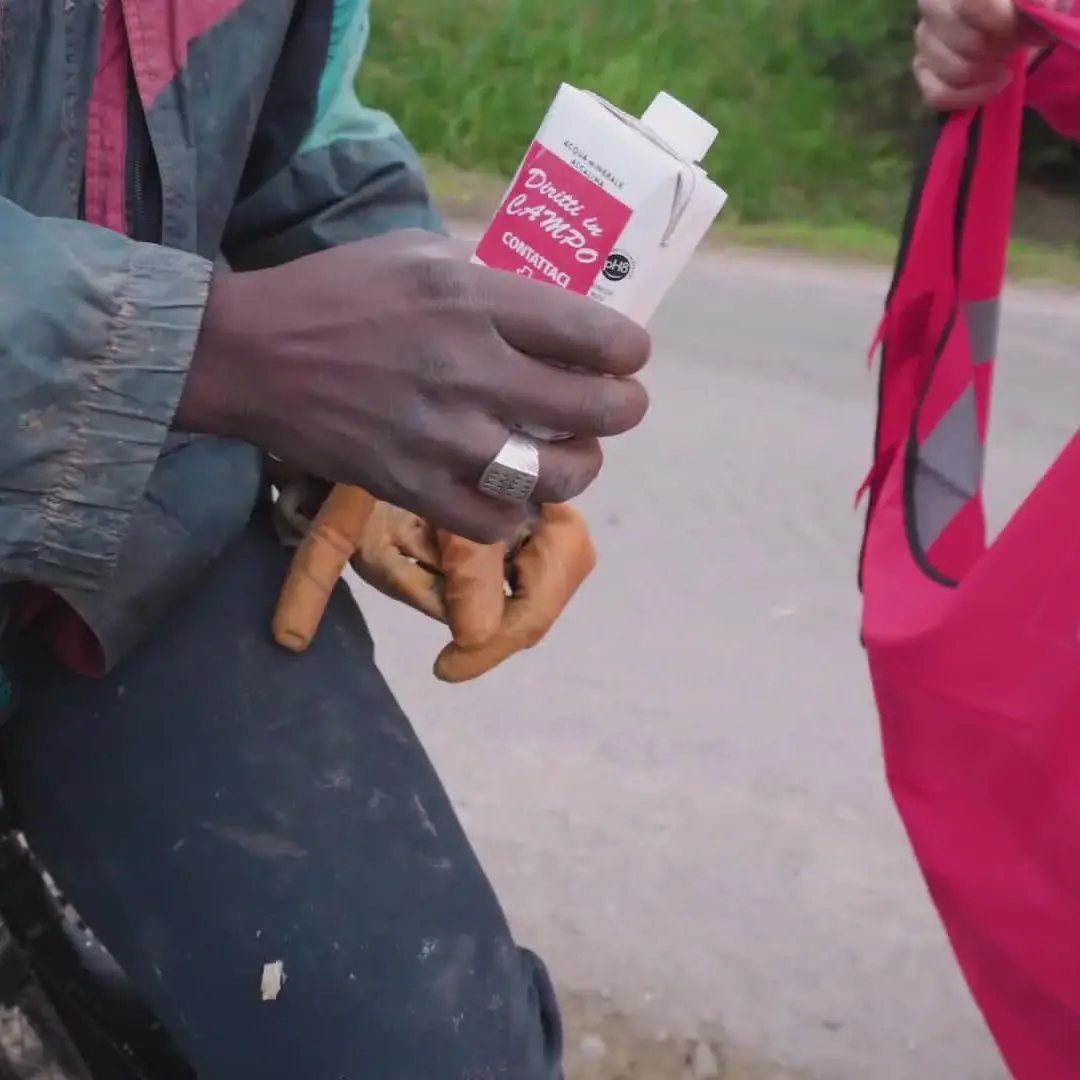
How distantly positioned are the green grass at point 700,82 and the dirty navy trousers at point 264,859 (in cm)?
378

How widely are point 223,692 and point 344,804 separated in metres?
0.10

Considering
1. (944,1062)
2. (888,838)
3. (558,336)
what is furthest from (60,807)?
(888,838)

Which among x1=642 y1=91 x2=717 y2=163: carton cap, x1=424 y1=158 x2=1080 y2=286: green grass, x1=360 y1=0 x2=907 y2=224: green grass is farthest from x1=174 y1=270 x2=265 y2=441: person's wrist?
x1=360 y1=0 x2=907 y2=224: green grass

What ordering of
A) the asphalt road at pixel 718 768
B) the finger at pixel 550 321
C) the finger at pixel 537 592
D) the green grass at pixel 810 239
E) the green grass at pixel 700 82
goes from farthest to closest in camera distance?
1. the green grass at pixel 700 82
2. the green grass at pixel 810 239
3. the asphalt road at pixel 718 768
4. the finger at pixel 537 592
5. the finger at pixel 550 321

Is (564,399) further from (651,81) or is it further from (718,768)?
(651,81)

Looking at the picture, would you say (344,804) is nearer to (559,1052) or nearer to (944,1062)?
(559,1052)

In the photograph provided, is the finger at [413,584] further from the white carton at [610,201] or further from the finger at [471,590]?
the white carton at [610,201]

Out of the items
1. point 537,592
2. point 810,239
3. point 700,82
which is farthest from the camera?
point 700,82

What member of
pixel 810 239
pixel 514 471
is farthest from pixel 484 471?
pixel 810 239

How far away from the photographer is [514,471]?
0.65 m

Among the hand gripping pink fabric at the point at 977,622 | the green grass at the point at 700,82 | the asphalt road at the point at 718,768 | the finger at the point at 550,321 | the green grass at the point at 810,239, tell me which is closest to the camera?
the finger at the point at 550,321

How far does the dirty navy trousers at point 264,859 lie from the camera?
2.60 feet

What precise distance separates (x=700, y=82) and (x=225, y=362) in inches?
195

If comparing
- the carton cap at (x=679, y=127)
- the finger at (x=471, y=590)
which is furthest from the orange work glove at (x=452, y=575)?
the carton cap at (x=679, y=127)
